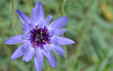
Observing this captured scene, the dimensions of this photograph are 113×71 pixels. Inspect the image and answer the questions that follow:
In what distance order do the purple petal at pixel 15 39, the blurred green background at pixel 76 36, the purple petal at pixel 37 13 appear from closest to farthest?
the purple petal at pixel 15 39 < the purple petal at pixel 37 13 < the blurred green background at pixel 76 36

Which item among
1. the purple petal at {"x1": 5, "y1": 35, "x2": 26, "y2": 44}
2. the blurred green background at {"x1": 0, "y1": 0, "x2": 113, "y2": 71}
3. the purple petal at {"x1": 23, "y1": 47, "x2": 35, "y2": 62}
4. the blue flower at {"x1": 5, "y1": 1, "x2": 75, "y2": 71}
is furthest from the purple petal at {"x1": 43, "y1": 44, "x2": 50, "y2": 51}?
the blurred green background at {"x1": 0, "y1": 0, "x2": 113, "y2": 71}

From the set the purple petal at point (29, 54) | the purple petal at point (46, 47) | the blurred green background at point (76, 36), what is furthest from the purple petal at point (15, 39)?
the blurred green background at point (76, 36)

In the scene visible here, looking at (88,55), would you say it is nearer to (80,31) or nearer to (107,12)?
(80,31)

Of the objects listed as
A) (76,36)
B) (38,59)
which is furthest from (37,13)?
(76,36)

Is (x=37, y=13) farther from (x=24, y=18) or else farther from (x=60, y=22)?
(x=60, y=22)

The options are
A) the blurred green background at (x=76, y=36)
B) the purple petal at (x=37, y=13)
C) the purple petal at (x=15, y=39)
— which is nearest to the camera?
the purple petal at (x=15, y=39)

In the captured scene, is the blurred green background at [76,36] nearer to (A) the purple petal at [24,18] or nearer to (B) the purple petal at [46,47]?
(B) the purple petal at [46,47]

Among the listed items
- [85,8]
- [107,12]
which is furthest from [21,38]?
[107,12]
